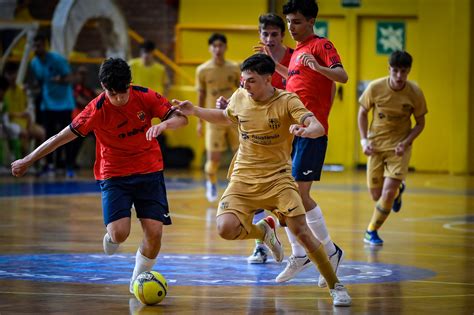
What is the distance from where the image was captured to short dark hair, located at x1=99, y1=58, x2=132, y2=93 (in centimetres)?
774

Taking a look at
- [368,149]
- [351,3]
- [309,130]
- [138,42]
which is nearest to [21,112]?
[138,42]

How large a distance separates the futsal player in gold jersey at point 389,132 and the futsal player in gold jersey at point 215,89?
393cm

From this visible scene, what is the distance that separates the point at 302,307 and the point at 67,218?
6.88 m

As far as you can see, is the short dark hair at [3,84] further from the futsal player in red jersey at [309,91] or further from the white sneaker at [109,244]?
the white sneaker at [109,244]

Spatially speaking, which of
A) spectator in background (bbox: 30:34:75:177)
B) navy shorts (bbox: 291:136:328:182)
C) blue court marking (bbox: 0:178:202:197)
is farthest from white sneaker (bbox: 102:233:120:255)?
spectator in background (bbox: 30:34:75:177)

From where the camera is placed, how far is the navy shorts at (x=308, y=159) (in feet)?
29.1

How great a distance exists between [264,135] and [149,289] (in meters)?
1.34

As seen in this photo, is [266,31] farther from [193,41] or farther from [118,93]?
[193,41]

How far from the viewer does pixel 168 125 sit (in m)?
7.75

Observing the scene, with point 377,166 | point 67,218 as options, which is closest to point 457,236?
point 377,166

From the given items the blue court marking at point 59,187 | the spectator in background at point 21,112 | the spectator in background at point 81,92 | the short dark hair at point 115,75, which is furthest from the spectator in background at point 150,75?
the short dark hair at point 115,75

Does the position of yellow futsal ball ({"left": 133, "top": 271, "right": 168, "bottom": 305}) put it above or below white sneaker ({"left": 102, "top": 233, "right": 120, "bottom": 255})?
below

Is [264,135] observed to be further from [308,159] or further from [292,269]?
[292,269]

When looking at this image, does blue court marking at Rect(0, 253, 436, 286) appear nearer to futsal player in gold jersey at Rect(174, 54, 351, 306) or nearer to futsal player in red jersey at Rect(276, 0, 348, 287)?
futsal player in red jersey at Rect(276, 0, 348, 287)
